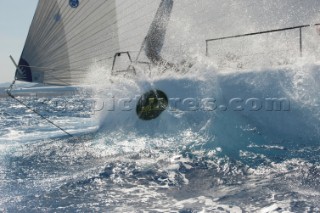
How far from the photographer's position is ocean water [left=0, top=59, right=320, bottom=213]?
2.79 metres

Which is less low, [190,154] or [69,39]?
[69,39]

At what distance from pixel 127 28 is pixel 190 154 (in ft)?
14.3

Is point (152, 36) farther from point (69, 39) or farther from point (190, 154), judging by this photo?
point (190, 154)

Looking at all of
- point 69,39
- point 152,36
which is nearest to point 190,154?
point 69,39

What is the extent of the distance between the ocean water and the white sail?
4.62 feet

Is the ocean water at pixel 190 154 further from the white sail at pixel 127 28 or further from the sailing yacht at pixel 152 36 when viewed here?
the white sail at pixel 127 28

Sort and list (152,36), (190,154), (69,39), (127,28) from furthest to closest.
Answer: (152,36) → (127,28) → (69,39) → (190,154)

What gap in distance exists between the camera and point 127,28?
25.2ft

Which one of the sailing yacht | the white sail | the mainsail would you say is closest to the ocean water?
the sailing yacht

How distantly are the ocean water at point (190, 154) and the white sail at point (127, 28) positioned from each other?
4.62 ft

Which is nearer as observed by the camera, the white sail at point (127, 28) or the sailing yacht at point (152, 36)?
the sailing yacht at point (152, 36)

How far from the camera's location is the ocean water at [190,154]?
2791 mm

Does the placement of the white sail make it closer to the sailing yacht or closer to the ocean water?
the sailing yacht

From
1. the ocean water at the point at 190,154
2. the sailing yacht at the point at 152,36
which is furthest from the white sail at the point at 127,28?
the ocean water at the point at 190,154
